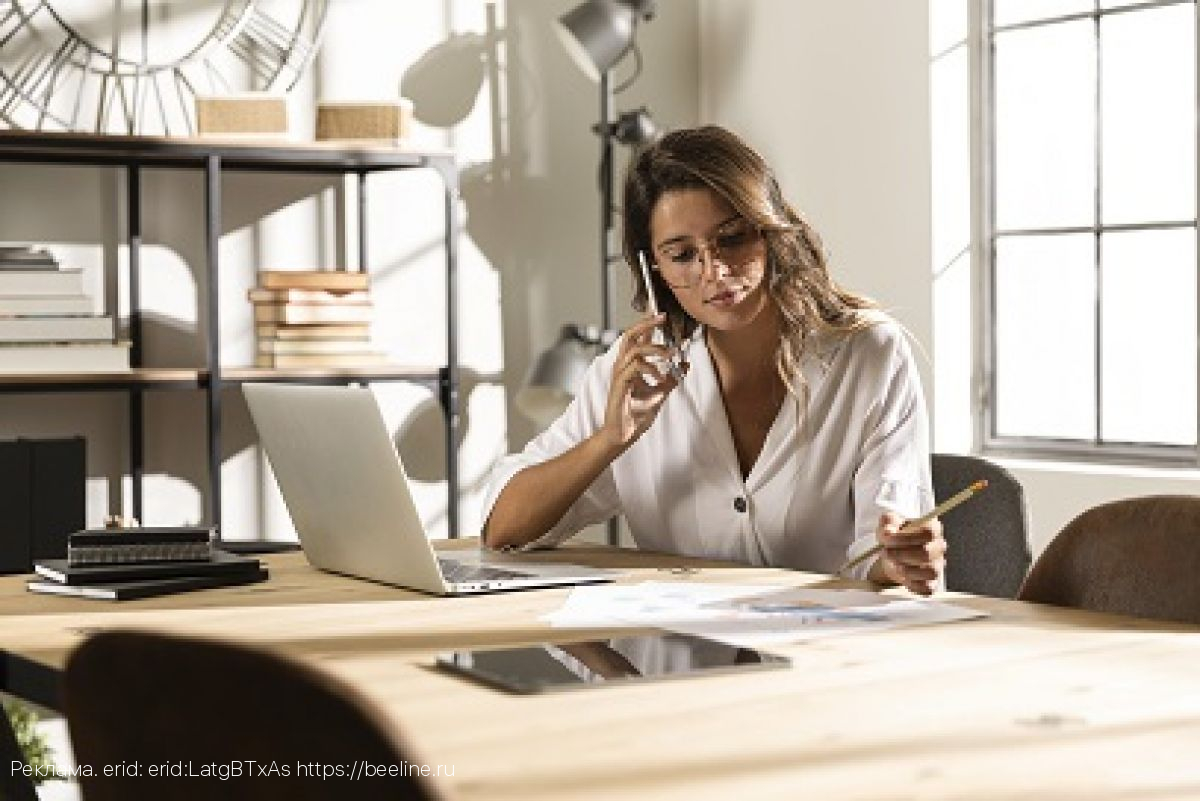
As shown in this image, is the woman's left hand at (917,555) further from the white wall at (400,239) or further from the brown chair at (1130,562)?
the white wall at (400,239)

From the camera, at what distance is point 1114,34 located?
4.37 metres

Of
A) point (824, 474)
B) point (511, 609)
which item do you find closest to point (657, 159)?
point (824, 474)

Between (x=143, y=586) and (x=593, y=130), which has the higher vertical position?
(x=593, y=130)

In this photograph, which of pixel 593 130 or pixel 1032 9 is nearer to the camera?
pixel 1032 9

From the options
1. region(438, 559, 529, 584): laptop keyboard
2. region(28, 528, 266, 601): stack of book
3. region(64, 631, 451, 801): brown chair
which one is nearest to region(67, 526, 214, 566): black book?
region(28, 528, 266, 601): stack of book

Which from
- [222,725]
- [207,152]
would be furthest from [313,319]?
[222,725]

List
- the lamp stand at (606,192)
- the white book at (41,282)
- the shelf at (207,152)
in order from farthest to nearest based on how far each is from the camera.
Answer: the lamp stand at (606,192) → the shelf at (207,152) → the white book at (41,282)

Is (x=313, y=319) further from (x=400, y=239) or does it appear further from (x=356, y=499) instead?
(x=356, y=499)

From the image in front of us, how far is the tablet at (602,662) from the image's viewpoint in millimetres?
1569

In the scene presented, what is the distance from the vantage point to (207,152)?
412 cm

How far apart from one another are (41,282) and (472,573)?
1.93 m

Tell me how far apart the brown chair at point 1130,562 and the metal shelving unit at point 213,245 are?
2330 mm

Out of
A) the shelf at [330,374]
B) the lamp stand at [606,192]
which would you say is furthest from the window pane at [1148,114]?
the shelf at [330,374]

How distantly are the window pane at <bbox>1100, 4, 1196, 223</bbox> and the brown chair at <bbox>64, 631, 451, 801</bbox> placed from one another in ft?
11.7
